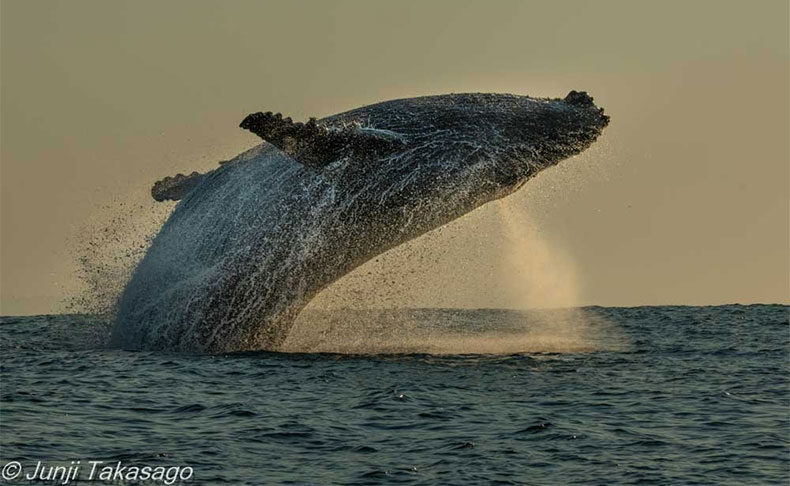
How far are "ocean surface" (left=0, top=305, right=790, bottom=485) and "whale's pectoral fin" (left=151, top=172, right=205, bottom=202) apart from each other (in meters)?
2.78

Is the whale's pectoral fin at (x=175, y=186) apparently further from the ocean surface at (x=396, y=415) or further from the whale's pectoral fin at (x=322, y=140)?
the whale's pectoral fin at (x=322, y=140)

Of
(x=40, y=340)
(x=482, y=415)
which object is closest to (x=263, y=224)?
(x=482, y=415)

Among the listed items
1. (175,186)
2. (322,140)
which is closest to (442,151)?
(322,140)

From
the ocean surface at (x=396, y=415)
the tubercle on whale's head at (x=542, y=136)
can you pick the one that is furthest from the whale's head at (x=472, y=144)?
Answer: the ocean surface at (x=396, y=415)

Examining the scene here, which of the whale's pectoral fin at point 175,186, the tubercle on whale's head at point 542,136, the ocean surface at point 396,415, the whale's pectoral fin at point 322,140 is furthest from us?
the whale's pectoral fin at point 175,186

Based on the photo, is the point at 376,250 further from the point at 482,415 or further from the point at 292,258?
the point at 482,415

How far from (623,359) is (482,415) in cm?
783

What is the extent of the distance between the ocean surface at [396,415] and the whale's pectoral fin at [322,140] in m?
3.31

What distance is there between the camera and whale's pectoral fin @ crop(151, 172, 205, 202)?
21125mm

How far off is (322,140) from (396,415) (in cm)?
473

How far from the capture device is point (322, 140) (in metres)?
18.2

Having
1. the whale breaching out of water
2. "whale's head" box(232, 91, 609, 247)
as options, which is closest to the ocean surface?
the whale breaching out of water

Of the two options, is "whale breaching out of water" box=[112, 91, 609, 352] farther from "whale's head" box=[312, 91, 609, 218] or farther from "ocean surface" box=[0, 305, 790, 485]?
"ocean surface" box=[0, 305, 790, 485]

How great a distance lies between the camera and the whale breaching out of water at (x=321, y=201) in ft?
61.3
